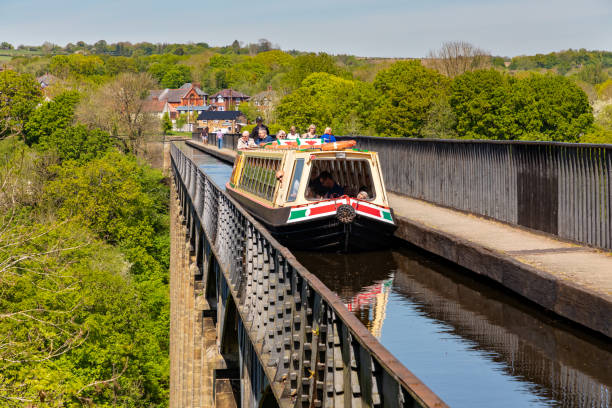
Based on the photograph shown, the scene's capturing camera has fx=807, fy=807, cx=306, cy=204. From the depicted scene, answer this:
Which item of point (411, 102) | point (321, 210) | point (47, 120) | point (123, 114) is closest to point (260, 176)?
point (321, 210)

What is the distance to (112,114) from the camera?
82750 millimetres

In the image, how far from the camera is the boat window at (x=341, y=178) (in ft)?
49.4

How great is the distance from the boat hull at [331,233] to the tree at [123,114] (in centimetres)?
7040

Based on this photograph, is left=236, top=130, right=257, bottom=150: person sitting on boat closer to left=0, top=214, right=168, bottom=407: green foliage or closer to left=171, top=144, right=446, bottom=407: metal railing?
left=0, top=214, right=168, bottom=407: green foliage

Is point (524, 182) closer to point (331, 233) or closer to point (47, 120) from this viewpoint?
point (331, 233)

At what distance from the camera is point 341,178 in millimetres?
15492

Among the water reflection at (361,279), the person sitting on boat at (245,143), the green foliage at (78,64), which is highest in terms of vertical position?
the green foliage at (78,64)

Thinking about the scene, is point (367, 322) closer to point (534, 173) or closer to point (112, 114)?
point (534, 173)

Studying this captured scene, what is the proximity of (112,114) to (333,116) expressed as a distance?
1143 inches

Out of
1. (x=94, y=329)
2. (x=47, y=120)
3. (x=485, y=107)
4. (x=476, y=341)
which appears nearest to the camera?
(x=476, y=341)

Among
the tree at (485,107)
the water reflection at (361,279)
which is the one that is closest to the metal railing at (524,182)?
the water reflection at (361,279)

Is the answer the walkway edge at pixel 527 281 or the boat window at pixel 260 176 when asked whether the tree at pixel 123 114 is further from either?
the walkway edge at pixel 527 281

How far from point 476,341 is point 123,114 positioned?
78.4 metres

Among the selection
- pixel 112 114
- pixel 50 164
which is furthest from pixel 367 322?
pixel 112 114
